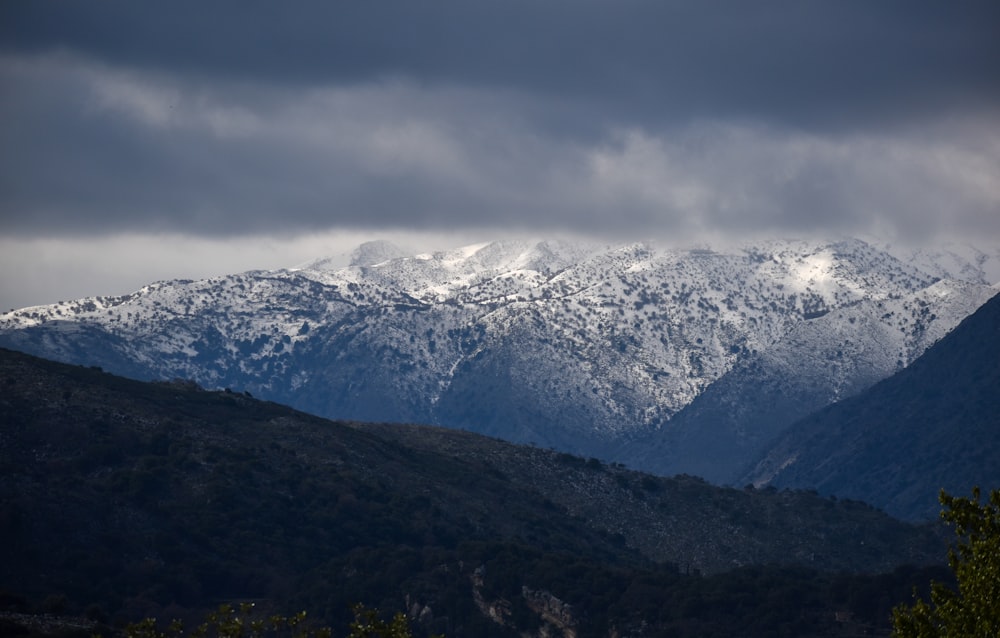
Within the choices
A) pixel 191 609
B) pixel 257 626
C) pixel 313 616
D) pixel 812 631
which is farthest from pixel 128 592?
pixel 257 626

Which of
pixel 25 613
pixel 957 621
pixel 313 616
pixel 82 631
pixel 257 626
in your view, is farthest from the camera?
pixel 313 616

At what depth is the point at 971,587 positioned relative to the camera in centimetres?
8006

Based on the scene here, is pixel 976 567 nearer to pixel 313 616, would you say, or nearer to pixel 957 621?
pixel 957 621

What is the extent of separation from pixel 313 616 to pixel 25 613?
51283 mm

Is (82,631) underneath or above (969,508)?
underneath

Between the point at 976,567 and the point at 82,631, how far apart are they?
86.6 metres

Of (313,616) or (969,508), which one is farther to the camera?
(313,616)

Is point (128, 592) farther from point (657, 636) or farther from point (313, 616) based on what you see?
point (657, 636)

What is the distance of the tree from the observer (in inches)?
3103

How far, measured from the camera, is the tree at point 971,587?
Result: 78812 mm

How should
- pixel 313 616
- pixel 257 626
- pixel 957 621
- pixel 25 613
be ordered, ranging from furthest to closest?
pixel 313 616 < pixel 25 613 < pixel 257 626 < pixel 957 621

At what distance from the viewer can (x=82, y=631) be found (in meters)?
140

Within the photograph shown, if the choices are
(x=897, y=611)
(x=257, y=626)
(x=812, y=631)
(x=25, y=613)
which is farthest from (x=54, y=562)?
(x=897, y=611)

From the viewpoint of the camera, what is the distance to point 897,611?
82750mm
